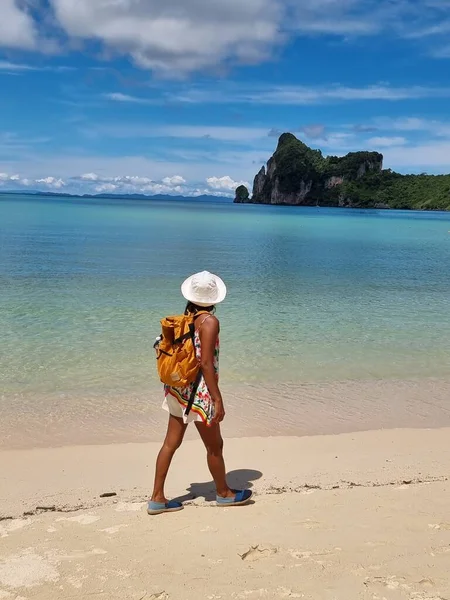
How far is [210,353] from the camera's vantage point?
4246 mm

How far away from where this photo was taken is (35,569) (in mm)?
3621

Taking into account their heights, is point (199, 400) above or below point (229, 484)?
above

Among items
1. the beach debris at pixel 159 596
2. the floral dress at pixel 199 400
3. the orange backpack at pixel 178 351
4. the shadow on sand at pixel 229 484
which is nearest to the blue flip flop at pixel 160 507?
the shadow on sand at pixel 229 484

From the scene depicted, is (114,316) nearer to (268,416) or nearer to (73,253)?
(268,416)

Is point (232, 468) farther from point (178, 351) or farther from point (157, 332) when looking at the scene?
point (157, 332)

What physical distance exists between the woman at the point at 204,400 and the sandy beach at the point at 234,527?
14 cm

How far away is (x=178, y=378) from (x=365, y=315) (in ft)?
33.8

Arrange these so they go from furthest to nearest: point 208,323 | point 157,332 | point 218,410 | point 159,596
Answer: point 157,332, point 218,410, point 208,323, point 159,596

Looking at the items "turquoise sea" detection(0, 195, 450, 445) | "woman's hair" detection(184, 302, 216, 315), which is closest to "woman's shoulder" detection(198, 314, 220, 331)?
"woman's hair" detection(184, 302, 216, 315)

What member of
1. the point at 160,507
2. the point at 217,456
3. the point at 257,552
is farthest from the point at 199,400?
the point at 257,552

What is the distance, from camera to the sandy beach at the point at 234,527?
137 inches

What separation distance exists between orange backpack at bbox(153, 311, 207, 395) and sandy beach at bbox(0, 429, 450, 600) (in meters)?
1.04

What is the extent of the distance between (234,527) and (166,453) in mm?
757

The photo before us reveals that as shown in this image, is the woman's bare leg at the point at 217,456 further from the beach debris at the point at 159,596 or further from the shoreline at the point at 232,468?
the beach debris at the point at 159,596
